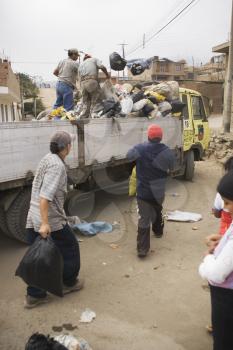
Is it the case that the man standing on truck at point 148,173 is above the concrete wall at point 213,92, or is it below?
below

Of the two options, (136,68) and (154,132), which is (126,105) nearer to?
(136,68)

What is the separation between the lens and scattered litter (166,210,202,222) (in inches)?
238

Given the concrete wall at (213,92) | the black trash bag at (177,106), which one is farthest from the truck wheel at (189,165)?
the concrete wall at (213,92)

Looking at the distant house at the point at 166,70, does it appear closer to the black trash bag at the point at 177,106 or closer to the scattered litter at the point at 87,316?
the black trash bag at the point at 177,106

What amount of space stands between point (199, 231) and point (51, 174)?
125 inches

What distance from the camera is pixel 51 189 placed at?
315cm

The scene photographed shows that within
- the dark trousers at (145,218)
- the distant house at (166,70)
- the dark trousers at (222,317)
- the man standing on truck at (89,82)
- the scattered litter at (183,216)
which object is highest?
the distant house at (166,70)

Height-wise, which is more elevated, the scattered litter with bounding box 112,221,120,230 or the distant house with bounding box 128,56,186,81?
the distant house with bounding box 128,56,186,81

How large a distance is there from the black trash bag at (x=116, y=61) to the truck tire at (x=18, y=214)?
137 inches

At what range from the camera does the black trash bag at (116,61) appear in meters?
7.01

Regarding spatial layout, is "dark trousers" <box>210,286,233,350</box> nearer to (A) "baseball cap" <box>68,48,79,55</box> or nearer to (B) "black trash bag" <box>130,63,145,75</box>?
(A) "baseball cap" <box>68,48,79,55</box>

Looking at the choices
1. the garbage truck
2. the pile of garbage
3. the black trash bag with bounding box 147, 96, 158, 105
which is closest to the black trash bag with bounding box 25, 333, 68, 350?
the garbage truck

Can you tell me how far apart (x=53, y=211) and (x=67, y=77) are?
170 inches

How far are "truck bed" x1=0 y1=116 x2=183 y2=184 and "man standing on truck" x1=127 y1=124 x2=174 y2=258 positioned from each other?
105 centimetres
